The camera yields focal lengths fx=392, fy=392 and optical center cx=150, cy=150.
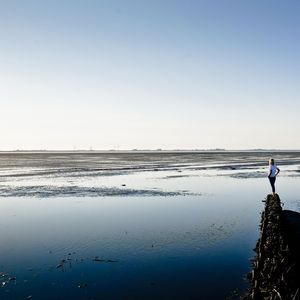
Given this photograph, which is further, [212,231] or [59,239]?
[212,231]

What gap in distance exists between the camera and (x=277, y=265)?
493 inches

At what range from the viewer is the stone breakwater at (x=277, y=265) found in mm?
10469

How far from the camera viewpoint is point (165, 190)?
38.5 m

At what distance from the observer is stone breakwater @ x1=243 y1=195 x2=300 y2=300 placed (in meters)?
10.5

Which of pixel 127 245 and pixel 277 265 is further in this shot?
pixel 127 245

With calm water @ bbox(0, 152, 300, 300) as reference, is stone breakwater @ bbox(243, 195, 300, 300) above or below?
above

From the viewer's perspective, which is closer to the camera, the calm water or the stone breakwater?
the stone breakwater

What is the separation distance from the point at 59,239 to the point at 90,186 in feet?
76.4

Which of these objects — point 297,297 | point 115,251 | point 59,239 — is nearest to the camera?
point 297,297

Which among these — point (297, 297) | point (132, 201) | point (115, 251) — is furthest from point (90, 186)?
point (297, 297)

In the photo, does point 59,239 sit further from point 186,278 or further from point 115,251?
point 186,278

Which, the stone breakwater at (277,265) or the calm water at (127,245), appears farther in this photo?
the calm water at (127,245)

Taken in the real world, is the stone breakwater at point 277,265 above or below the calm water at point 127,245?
above

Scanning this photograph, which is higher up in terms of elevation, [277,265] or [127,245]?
[277,265]
